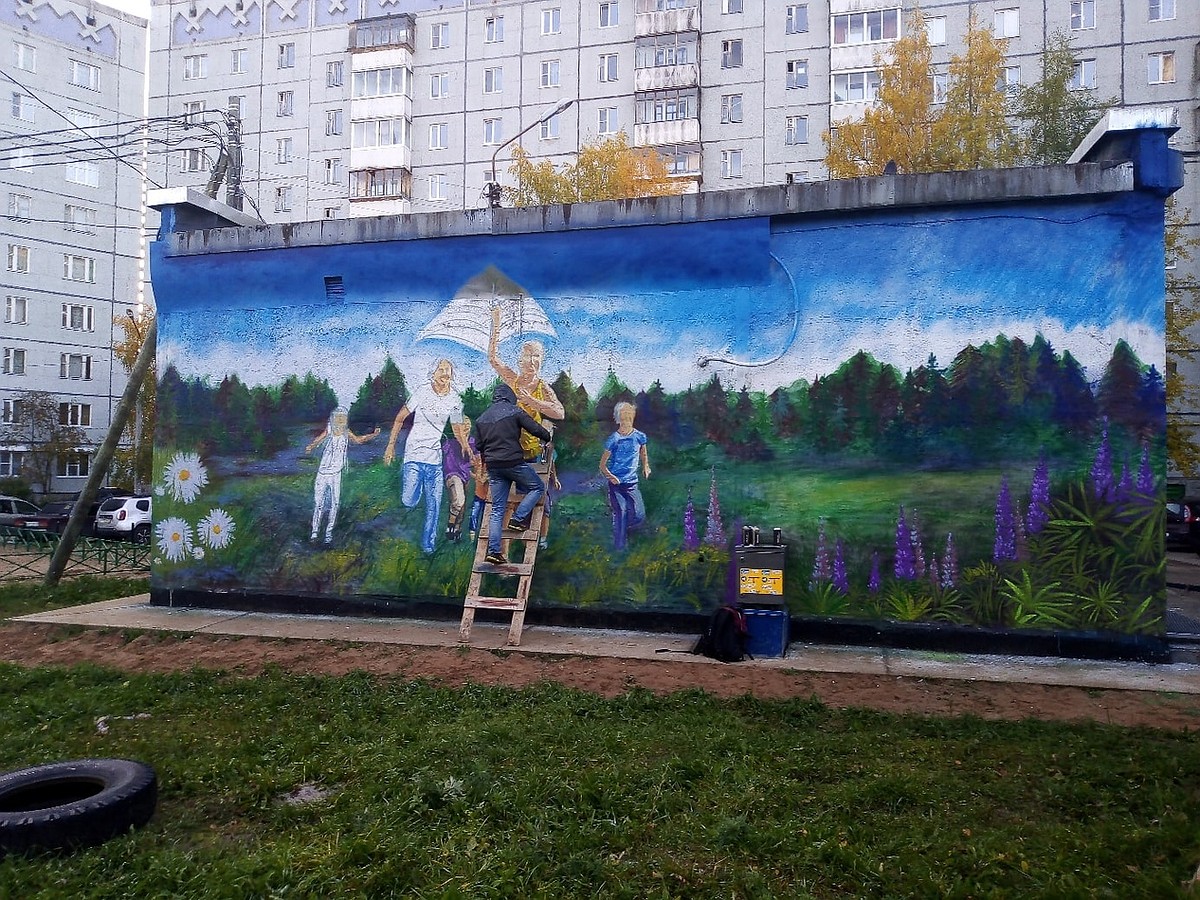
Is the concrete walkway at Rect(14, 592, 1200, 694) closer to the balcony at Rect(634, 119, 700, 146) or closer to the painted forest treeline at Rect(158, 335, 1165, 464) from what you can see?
the painted forest treeline at Rect(158, 335, 1165, 464)

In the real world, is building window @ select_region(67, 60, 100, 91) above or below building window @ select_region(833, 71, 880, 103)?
above

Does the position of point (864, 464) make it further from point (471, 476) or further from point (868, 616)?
point (471, 476)

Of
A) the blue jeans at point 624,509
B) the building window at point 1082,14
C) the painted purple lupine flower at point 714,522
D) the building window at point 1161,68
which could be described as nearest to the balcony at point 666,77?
the building window at point 1082,14

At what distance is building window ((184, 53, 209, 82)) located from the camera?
4616cm

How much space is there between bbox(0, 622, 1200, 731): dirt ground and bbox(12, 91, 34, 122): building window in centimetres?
4802

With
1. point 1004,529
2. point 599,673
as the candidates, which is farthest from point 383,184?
point 1004,529

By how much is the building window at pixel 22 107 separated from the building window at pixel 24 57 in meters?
1.69

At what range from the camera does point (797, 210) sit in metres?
9.08

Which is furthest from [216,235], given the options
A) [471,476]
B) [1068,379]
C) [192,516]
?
[1068,379]

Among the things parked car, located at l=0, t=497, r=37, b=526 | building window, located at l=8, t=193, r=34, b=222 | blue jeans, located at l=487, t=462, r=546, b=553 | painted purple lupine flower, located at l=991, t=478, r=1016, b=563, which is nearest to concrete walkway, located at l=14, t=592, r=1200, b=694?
painted purple lupine flower, located at l=991, t=478, r=1016, b=563

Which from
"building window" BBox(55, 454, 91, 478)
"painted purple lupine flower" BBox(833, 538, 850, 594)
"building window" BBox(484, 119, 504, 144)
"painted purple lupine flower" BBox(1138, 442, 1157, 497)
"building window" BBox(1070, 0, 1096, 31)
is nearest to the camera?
"painted purple lupine flower" BBox(1138, 442, 1157, 497)

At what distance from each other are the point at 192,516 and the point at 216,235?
367cm

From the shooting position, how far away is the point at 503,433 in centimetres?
893

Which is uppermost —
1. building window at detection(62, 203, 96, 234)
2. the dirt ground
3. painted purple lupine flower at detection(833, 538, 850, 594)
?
building window at detection(62, 203, 96, 234)
